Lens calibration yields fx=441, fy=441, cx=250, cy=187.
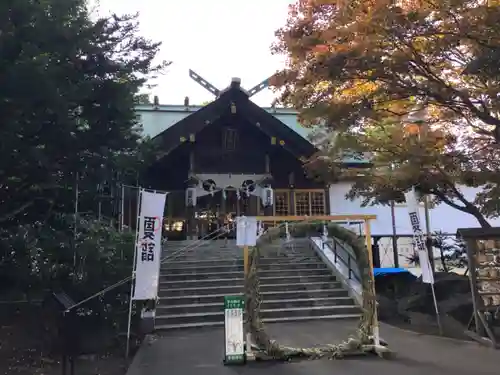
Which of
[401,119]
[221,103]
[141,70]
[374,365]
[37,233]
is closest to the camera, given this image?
[374,365]

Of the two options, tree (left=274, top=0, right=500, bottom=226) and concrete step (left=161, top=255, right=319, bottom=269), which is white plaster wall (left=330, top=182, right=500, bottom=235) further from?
tree (left=274, top=0, right=500, bottom=226)

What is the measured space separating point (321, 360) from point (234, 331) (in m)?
1.47

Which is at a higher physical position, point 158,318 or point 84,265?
point 84,265

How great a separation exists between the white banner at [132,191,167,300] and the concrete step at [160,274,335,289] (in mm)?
3244

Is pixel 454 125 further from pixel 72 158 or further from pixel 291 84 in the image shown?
pixel 72 158

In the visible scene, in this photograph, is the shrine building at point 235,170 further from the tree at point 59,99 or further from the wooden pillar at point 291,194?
the tree at point 59,99

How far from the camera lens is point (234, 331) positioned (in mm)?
6801

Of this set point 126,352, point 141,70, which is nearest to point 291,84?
point 141,70

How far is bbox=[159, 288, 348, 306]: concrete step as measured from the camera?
10375 millimetres

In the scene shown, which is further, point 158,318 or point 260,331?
point 158,318

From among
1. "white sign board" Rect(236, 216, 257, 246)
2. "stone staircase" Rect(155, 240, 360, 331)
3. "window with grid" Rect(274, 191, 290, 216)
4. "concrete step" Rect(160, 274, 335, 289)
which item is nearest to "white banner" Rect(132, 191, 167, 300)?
"white sign board" Rect(236, 216, 257, 246)

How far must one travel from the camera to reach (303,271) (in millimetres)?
12047

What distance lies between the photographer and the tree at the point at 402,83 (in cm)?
690

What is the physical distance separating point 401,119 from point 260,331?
5132mm
